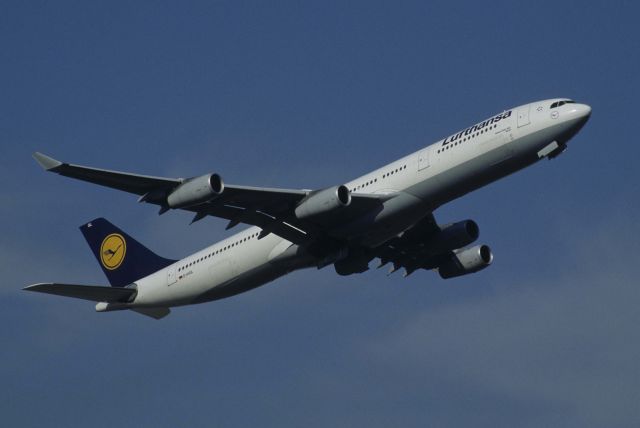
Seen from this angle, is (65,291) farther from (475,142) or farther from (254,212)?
(475,142)

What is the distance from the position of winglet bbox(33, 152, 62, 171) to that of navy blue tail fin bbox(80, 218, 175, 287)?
47.8 ft

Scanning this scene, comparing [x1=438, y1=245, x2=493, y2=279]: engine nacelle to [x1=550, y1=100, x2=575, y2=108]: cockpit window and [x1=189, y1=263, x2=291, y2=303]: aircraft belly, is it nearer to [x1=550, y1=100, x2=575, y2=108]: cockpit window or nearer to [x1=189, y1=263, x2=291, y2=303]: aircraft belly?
[x1=189, y1=263, x2=291, y2=303]: aircraft belly

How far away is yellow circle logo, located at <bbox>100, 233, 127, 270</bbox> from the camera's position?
5922 centimetres

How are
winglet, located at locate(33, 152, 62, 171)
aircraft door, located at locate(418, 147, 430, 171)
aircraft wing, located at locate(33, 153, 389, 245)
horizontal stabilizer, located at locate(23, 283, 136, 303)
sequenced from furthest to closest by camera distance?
horizontal stabilizer, located at locate(23, 283, 136, 303) < aircraft door, located at locate(418, 147, 430, 171) < aircraft wing, located at locate(33, 153, 389, 245) < winglet, located at locate(33, 152, 62, 171)

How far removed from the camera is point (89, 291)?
5400cm

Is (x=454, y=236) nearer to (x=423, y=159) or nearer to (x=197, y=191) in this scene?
(x=423, y=159)

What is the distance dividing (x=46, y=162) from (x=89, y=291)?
503 inches

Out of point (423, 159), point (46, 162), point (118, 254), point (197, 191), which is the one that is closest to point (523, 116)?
point (423, 159)

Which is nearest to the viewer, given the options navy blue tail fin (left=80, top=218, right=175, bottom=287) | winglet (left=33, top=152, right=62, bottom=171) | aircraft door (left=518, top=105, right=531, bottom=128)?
winglet (left=33, top=152, right=62, bottom=171)

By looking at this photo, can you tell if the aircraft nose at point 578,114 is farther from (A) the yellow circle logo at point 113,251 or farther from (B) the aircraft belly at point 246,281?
(A) the yellow circle logo at point 113,251

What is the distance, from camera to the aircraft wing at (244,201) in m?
44.6

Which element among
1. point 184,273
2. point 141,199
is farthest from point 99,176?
point 184,273

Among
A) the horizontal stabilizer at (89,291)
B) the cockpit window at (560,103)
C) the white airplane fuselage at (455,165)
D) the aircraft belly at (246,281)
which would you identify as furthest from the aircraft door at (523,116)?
the horizontal stabilizer at (89,291)

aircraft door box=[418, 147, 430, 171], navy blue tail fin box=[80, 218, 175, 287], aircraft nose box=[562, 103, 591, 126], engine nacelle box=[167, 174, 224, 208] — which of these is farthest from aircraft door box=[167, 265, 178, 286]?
aircraft nose box=[562, 103, 591, 126]
